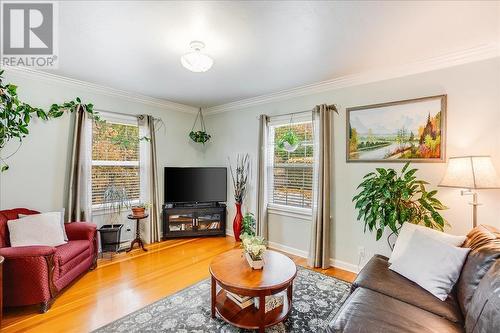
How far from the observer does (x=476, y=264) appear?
1.64 metres

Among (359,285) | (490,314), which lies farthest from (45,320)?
(490,314)

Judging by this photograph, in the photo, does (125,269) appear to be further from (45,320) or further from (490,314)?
(490,314)

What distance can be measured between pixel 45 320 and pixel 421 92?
433 cm

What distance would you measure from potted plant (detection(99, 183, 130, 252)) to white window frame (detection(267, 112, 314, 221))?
2.36m

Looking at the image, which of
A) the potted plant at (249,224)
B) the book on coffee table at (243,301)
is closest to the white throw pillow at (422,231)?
the book on coffee table at (243,301)

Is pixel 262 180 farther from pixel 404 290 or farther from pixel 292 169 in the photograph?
pixel 404 290

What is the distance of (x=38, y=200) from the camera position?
3137mm

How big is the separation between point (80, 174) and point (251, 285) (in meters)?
2.91

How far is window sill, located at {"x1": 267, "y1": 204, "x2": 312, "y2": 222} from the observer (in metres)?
3.67

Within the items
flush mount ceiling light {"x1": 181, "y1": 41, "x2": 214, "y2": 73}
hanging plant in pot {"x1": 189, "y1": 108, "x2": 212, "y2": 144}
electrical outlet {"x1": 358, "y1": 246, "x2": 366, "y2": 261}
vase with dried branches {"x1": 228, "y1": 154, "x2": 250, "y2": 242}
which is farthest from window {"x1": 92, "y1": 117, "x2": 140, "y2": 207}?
electrical outlet {"x1": 358, "y1": 246, "x2": 366, "y2": 261}

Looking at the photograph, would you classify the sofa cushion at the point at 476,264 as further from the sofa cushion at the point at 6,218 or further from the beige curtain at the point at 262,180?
the sofa cushion at the point at 6,218

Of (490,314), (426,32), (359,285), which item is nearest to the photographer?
(490,314)

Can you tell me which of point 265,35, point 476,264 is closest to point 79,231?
point 265,35

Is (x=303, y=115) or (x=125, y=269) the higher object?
(x=303, y=115)
